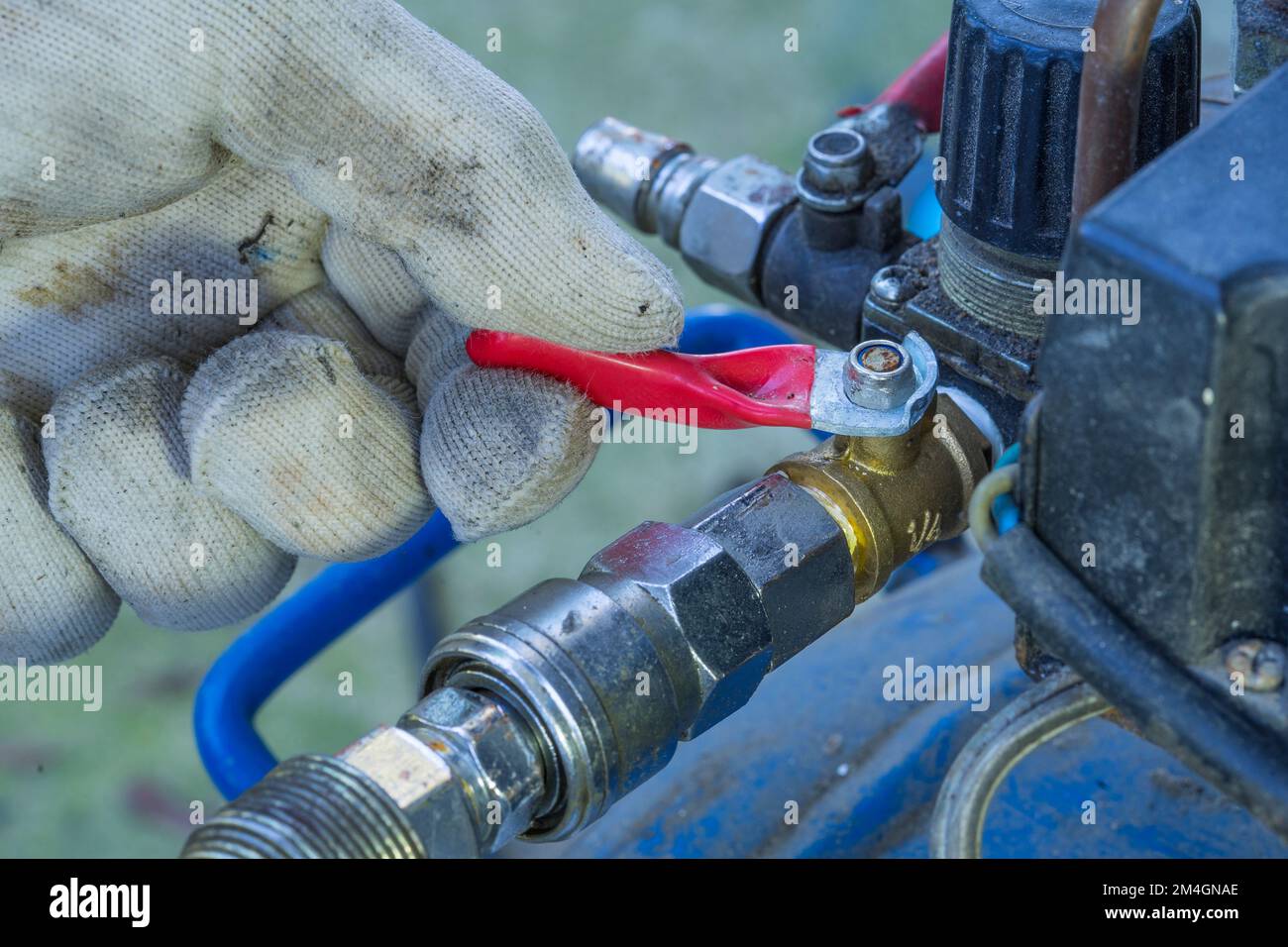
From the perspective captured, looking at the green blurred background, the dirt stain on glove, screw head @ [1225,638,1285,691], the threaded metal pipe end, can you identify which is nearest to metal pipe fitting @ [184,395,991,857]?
the threaded metal pipe end

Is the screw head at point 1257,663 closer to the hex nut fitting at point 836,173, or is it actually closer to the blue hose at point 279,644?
the hex nut fitting at point 836,173

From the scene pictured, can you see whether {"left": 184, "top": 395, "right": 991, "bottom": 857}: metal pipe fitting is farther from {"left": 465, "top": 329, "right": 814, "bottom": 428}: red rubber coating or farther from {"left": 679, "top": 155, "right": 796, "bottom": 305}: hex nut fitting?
{"left": 679, "top": 155, "right": 796, "bottom": 305}: hex nut fitting

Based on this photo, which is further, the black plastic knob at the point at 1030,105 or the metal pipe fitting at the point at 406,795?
the black plastic knob at the point at 1030,105

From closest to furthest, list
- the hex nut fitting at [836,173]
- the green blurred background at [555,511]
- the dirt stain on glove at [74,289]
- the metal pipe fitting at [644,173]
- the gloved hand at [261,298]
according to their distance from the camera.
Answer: the gloved hand at [261,298]
the dirt stain on glove at [74,289]
the hex nut fitting at [836,173]
the metal pipe fitting at [644,173]
the green blurred background at [555,511]

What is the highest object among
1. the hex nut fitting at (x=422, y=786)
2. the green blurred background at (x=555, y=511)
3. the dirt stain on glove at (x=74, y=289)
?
the dirt stain on glove at (x=74, y=289)

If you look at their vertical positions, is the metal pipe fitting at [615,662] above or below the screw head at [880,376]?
below

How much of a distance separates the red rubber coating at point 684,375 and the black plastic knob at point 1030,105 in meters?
0.12

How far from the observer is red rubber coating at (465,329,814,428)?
73 cm

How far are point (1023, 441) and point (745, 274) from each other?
47 centimetres

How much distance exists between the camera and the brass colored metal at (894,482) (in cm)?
72

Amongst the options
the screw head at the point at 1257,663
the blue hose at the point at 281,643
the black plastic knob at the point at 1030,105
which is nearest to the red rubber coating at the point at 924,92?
the black plastic knob at the point at 1030,105

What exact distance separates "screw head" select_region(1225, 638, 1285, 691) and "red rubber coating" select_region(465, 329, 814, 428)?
0.26 meters

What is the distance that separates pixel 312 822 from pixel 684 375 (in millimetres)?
310

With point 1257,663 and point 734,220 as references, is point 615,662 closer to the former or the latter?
point 1257,663
